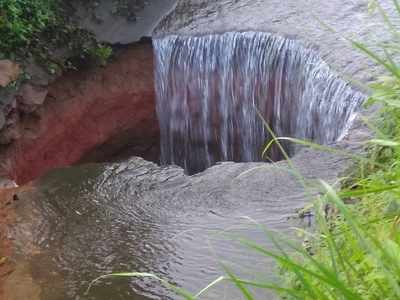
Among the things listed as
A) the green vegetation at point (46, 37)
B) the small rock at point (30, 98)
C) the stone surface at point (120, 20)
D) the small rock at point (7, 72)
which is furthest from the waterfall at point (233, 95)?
the small rock at point (7, 72)

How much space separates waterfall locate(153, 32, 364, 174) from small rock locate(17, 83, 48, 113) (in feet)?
5.77

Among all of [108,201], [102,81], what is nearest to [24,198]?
[108,201]

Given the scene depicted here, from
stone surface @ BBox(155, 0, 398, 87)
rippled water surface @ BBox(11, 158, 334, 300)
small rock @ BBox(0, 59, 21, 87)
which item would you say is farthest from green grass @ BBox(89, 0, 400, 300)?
small rock @ BBox(0, 59, 21, 87)

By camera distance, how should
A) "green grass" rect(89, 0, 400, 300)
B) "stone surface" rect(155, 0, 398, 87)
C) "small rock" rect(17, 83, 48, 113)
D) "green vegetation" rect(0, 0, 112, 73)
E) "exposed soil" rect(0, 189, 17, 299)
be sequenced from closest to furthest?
"green grass" rect(89, 0, 400, 300), "exposed soil" rect(0, 189, 17, 299), "stone surface" rect(155, 0, 398, 87), "green vegetation" rect(0, 0, 112, 73), "small rock" rect(17, 83, 48, 113)

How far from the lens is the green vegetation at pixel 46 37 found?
6703mm

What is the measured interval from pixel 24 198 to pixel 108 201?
0.81m

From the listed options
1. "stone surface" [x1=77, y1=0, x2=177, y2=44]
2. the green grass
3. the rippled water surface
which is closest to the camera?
the green grass

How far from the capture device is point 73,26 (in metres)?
7.71

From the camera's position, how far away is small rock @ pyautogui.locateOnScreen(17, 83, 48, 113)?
694cm

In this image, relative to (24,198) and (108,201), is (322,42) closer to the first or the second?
(108,201)

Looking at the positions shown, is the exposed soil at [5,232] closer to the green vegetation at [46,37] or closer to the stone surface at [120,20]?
the green vegetation at [46,37]

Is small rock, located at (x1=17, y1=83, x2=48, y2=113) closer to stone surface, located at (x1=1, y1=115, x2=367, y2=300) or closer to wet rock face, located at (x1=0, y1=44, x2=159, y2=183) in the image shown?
wet rock face, located at (x1=0, y1=44, x2=159, y2=183)

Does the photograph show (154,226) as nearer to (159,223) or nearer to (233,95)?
(159,223)

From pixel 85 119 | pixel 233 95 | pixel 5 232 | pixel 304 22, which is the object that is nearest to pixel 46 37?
pixel 85 119
